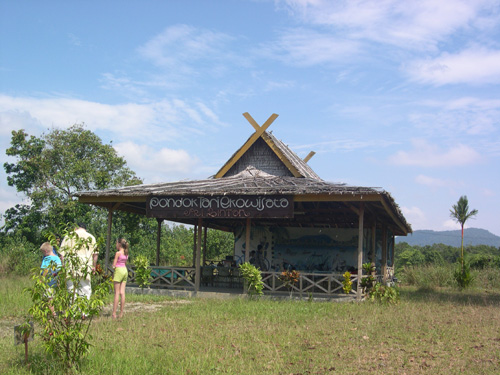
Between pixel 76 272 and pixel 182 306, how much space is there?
6.46 meters

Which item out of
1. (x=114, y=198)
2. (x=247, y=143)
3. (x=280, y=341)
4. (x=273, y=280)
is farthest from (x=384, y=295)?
(x=247, y=143)

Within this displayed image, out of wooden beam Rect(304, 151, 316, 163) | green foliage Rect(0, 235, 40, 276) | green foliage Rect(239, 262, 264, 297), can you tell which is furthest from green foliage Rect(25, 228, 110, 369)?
wooden beam Rect(304, 151, 316, 163)

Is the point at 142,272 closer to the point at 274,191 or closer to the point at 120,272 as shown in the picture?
the point at 274,191

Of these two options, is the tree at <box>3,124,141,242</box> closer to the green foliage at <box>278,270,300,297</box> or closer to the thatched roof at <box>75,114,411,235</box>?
the thatched roof at <box>75,114,411,235</box>

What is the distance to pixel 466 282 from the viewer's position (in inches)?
875

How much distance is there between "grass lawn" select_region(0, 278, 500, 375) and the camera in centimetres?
714

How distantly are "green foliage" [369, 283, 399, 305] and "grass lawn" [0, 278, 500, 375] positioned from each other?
544mm

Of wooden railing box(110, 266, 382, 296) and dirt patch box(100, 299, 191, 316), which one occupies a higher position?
wooden railing box(110, 266, 382, 296)

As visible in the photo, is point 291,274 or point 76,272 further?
point 291,274

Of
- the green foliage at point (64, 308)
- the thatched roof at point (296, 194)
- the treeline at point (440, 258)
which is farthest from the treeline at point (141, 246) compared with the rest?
the green foliage at point (64, 308)

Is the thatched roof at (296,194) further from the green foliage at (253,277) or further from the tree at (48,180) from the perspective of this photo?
the tree at (48,180)

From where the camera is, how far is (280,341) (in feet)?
28.6

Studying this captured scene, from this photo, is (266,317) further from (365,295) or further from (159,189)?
(159,189)

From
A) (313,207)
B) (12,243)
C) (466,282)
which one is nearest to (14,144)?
(12,243)
